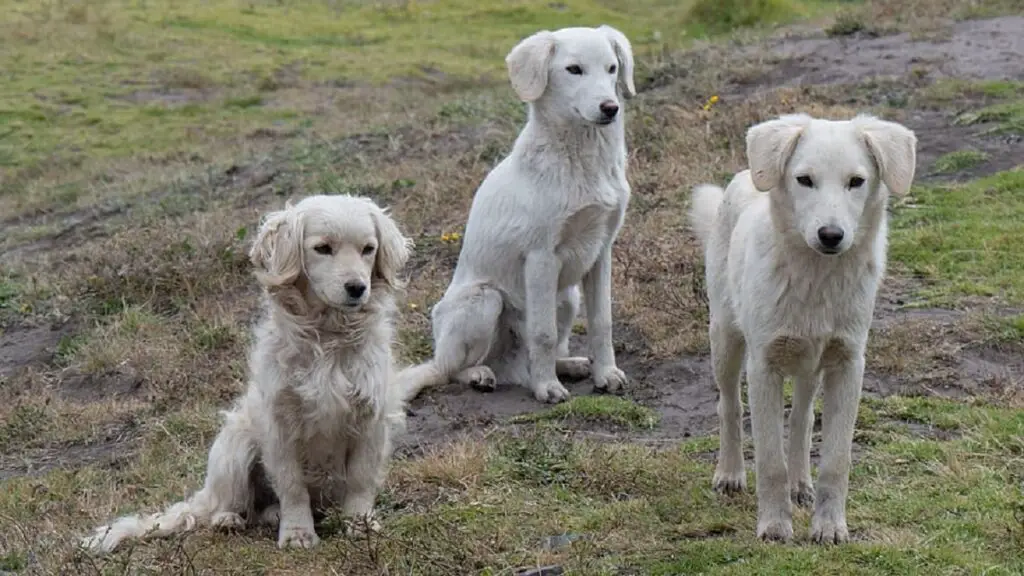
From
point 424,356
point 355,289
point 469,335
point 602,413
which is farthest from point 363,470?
point 424,356

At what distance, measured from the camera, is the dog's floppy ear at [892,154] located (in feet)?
15.4

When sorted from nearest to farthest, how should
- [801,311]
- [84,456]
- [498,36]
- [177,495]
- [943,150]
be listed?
[801,311]
[177,495]
[84,456]
[943,150]
[498,36]

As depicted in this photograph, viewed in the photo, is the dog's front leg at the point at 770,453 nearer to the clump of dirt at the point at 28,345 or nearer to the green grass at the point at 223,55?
the clump of dirt at the point at 28,345

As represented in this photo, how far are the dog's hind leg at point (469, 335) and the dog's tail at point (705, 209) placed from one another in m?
2.00

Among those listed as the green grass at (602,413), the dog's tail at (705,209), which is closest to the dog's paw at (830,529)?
the dog's tail at (705,209)

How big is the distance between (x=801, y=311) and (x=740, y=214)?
74 cm

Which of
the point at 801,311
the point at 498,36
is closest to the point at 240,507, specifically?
the point at 801,311

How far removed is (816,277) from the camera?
479 cm

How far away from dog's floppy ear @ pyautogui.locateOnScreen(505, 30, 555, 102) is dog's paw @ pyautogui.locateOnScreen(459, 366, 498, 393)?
160 cm

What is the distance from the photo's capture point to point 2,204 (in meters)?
16.0

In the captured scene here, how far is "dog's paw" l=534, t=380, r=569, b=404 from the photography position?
7.55m

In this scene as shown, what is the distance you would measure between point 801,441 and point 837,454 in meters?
0.56

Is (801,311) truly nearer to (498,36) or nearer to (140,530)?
(140,530)

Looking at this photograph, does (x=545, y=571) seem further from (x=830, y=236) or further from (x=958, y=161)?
(x=958, y=161)
